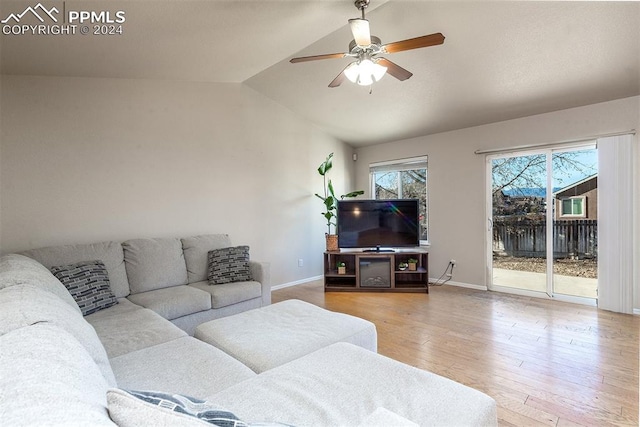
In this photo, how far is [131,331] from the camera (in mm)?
→ 1941

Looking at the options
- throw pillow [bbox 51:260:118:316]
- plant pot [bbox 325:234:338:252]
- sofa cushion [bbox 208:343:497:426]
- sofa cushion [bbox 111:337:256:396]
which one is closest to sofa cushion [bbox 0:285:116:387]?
sofa cushion [bbox 111:337:256:396]

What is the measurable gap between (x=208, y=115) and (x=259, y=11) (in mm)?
1833

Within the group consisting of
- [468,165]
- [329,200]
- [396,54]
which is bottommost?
[329,200]

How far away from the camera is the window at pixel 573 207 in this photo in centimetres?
373

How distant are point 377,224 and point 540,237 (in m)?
2.08

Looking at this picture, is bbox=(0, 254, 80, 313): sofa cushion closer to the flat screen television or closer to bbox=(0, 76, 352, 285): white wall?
bbox=(0, 76, 352, 285): white wall

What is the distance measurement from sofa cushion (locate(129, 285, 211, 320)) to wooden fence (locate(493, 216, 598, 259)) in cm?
386

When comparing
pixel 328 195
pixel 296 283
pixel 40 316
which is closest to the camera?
pixel 40 316

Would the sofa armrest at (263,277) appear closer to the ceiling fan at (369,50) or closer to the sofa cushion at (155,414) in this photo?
the ceiling fan at (369,50)

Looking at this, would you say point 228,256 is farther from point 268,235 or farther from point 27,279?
point 27,279

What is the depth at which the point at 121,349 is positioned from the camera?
1729mm

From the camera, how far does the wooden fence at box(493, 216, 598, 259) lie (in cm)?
370

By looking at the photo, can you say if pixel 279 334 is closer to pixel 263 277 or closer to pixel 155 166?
pixel 263 277

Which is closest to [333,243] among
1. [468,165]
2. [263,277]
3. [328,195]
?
[328,195]
